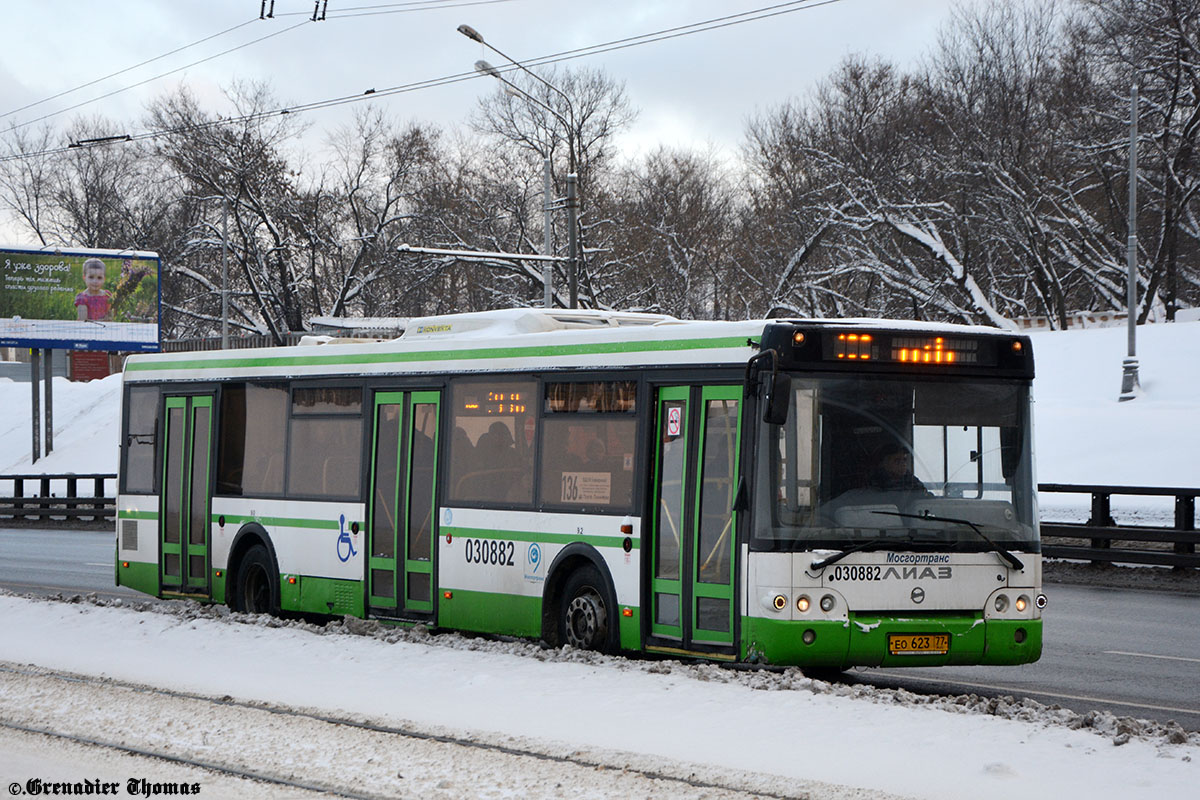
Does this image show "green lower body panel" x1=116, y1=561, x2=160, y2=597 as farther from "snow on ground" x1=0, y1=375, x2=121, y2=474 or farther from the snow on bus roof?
"snow on ground" x1=0, y1=375, x2=121, y2=474

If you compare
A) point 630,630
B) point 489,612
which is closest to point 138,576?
point 489,612

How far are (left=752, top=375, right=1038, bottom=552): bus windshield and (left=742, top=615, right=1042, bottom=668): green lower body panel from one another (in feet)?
1.62

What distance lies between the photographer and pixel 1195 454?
31875 millimetres

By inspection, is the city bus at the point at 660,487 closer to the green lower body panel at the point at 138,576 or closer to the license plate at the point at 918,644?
the license plate at the point at 918,644

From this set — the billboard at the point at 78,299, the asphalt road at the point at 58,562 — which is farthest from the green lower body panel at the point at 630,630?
the billboard at the point at 78,299

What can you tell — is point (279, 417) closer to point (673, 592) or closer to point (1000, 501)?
point (673, 592)

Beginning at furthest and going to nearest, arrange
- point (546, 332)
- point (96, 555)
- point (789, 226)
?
1. point (789, 226)
2. point (96, 555)
3. point (546, 332)

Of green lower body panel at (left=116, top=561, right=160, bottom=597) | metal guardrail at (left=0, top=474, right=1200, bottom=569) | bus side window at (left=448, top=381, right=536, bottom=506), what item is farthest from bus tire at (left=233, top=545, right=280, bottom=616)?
metal guardrail at (left=0, top=474, right=1200, bottom=569)

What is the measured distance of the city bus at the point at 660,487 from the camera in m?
10.2

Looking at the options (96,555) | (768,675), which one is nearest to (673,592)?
(768,675)

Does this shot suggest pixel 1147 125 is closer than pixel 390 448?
No

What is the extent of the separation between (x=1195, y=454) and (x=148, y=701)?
26259 millimetres

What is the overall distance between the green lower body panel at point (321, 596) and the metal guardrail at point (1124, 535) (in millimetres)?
9012

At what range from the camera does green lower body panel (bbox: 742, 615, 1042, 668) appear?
1012cm
